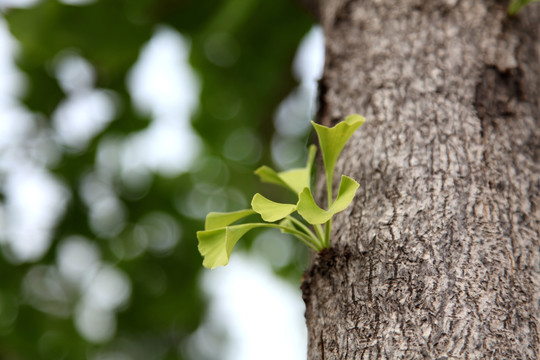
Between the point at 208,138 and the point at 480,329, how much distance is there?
2.97 meters

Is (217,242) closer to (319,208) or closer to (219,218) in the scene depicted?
(219,218)

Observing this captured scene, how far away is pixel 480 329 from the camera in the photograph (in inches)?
35.0

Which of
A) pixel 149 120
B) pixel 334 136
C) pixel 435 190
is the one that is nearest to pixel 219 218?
pixel 334 136

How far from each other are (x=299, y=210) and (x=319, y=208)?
0.05 meters

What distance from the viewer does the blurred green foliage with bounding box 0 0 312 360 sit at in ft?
8.84

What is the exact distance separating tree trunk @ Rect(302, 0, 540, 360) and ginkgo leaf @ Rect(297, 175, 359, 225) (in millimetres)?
182

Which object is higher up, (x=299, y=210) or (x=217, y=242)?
(x=299, y=210)

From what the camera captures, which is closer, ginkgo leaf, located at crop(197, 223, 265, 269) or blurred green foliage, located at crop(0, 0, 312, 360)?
ginkgo leaf, located at crop(197, 223, 265, 269)

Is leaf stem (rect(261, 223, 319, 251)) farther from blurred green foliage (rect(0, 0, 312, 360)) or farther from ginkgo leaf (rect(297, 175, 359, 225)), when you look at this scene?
blurred green foliage (rect(0, 0, 312, 360))

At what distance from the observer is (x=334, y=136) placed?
3.38ft

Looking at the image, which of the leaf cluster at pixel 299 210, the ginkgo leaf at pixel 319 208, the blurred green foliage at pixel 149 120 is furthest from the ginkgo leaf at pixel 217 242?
the blurred green foliage at pixel 149 120

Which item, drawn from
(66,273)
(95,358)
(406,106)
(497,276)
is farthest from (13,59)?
(497,276)

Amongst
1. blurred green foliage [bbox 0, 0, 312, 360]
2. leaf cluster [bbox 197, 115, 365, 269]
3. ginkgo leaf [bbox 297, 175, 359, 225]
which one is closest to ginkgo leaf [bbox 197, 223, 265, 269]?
leaf cluster [bbox 197, 115, 365, 269]

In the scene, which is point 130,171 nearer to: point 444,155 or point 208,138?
point 208,138
